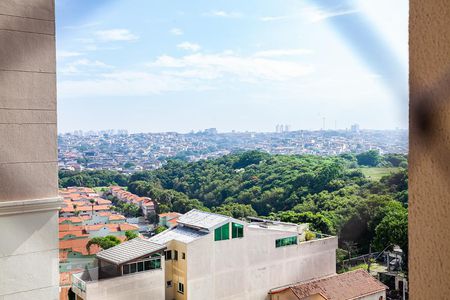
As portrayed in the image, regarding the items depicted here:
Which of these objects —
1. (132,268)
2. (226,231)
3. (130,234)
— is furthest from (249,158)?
(132,268)

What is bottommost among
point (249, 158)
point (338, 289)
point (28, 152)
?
point (338, 289)

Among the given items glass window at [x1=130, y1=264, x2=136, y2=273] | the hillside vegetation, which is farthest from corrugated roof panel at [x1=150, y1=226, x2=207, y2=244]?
the hillside vegetation

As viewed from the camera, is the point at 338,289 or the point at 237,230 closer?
the point at 237,230

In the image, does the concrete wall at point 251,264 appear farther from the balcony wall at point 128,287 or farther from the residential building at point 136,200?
the residential building at point 136,200

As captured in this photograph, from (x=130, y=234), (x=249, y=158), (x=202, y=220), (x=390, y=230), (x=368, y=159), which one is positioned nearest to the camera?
(x=202, y=220)

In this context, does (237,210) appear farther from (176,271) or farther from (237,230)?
(176,271)

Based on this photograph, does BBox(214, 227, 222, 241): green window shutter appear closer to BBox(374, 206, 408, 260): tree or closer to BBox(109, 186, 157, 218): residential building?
BBox(374, 206, 408, 260): tree
